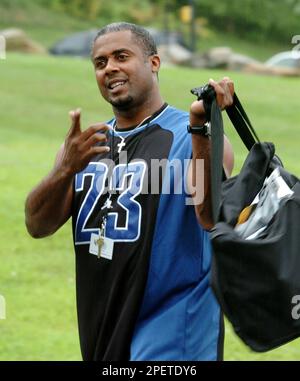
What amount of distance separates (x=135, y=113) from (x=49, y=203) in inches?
23.0

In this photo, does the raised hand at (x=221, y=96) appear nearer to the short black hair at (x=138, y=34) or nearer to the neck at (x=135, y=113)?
the neck at (x=135, y=113)

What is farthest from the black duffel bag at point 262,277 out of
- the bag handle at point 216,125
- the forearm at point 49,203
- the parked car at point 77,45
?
the parked car at point 77,45

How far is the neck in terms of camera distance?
5.22 m

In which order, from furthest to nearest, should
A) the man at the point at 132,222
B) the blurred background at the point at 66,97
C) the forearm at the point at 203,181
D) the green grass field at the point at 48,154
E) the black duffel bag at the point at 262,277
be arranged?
the blurred background at the point at 66,97 → the green grass field at the point at 48,154 → the man at the point at 132,222 → the forearm at the point at 203,181 → the black duffel bag at the point at 262,277

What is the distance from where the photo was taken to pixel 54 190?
5113 mm

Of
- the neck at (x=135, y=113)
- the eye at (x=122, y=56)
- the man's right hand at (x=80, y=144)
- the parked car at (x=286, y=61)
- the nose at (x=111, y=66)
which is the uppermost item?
the parked car at (x=286, y=61)

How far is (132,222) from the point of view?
16.5 feet

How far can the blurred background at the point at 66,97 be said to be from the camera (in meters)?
9.43

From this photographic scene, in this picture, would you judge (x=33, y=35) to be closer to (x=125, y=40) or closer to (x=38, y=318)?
(x=38, y=318)

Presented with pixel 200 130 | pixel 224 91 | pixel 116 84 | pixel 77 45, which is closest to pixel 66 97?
pixel 77 45

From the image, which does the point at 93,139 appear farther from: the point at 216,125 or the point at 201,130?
the point at 216,125

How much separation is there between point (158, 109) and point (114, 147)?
0.28 metres

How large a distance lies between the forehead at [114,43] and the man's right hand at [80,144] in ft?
1.67

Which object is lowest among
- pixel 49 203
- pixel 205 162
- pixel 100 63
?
pixel 49 203
